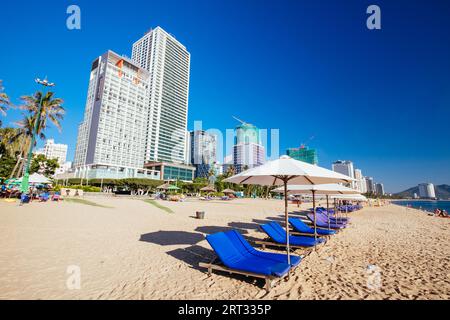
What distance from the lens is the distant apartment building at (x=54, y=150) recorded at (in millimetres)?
167000

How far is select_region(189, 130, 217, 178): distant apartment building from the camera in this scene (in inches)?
6836

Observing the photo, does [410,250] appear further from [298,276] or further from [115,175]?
[115,175]

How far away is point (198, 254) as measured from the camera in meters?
6.35

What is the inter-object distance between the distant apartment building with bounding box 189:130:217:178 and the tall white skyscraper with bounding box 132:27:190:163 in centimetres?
4669

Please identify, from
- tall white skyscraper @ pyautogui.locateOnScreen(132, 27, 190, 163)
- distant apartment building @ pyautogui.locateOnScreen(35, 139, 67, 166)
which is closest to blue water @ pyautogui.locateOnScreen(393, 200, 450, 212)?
tall white skyscraper @ pyautogui.locateOnScreen(132, 27, 190, 163)

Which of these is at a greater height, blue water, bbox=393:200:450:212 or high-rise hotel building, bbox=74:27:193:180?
high-rise hotel building, bbox=74:27:193:180

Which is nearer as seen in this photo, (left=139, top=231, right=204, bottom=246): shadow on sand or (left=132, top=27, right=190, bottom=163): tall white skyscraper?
(left=139, top=231, right=204, bottom=246): shadow on sand

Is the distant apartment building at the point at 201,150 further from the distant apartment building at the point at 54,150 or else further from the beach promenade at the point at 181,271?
the beach promenade at the point at 181,271

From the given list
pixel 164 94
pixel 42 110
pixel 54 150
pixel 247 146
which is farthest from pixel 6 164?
pixel 54 150

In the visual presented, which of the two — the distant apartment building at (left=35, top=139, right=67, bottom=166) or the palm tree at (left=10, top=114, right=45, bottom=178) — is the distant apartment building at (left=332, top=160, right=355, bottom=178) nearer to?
the palm tree at (left=10, top=114, right=45, bottom=178)


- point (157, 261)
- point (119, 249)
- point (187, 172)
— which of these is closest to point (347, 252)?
point (157, 261)

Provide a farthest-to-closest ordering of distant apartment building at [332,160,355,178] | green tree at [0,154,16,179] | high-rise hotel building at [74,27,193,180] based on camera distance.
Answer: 1. distant apartment building at [332,160,355,178]
2. high-rise hotel building at [74,27,193,180]
3. green tree at [0,154,16,179]

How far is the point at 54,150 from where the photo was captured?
170 meters

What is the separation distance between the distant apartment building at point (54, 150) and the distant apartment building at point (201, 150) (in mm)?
98031
